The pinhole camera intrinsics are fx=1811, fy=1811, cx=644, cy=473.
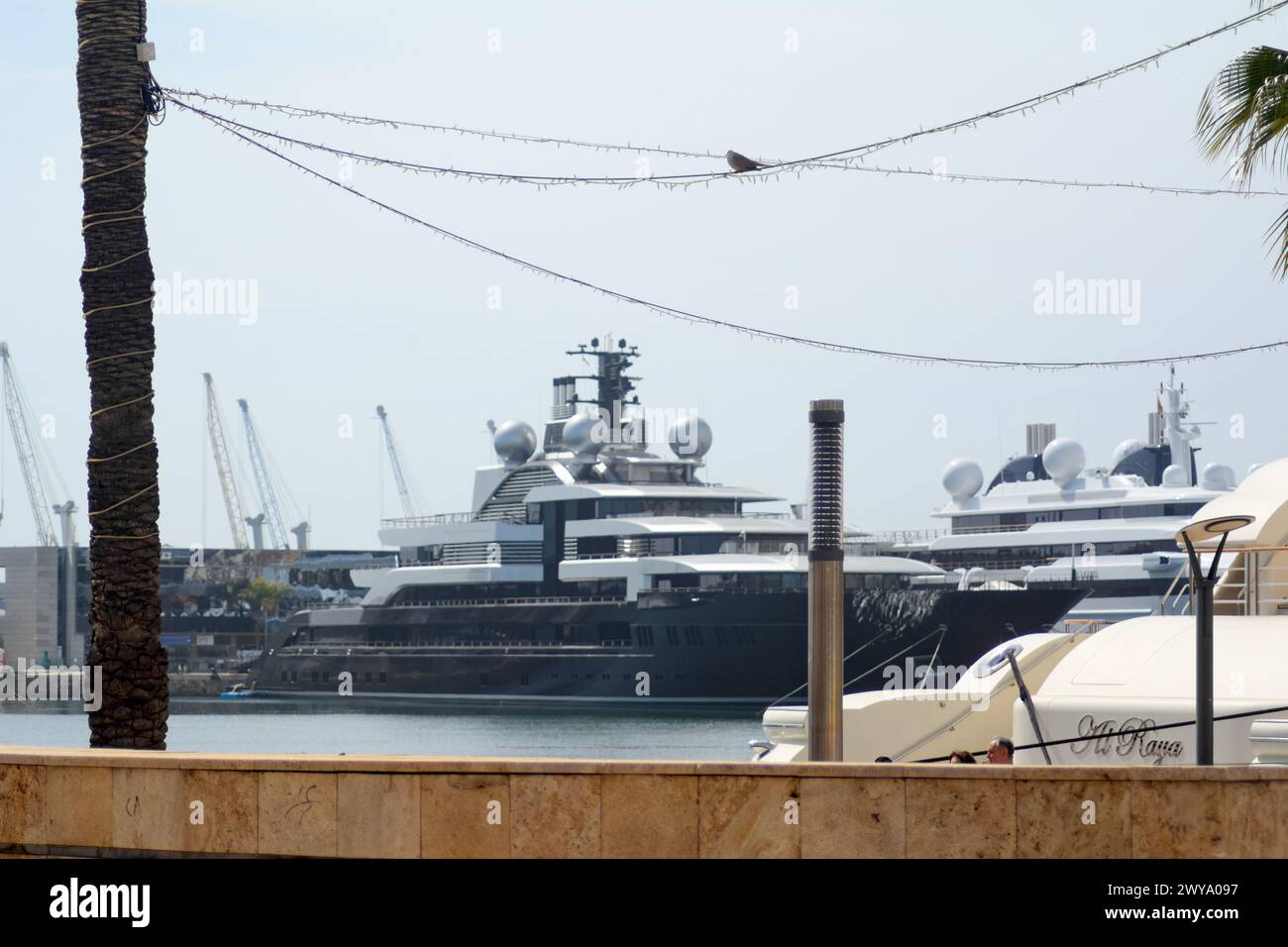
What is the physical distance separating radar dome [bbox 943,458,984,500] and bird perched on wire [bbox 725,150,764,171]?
63213 millimetres

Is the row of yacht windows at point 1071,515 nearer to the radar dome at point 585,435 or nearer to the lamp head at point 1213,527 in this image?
the radar dome at point 585,435

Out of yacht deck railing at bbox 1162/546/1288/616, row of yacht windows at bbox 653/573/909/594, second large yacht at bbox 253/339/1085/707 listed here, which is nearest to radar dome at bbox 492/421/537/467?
second large yacht at bbox 253/339/1085/707

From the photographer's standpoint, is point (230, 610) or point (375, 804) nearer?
point (375, 804)

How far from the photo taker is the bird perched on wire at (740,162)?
473 inches

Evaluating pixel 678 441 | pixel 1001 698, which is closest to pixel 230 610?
pixel 678 441

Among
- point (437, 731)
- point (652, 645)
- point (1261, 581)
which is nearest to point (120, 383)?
point (1261, 581)

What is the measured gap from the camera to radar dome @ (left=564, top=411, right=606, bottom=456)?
7281 cm

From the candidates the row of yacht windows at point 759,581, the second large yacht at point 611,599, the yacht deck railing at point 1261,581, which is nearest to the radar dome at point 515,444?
the second large yacht at point 611,599

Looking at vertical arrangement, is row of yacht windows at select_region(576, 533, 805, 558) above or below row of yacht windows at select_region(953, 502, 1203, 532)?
below

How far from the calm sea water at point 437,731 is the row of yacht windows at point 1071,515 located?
17015mm

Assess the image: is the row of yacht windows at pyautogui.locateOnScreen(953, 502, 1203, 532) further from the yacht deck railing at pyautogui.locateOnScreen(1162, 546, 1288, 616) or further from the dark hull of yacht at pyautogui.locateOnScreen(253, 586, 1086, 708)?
the yacht deck railing at pyautogui.locateOnScreen(1162, 546, 1288, 616)

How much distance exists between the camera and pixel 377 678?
72.5m

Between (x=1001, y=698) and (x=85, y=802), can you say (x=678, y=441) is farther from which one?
(x=85, y=802)

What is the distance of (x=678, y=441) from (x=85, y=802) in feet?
212
